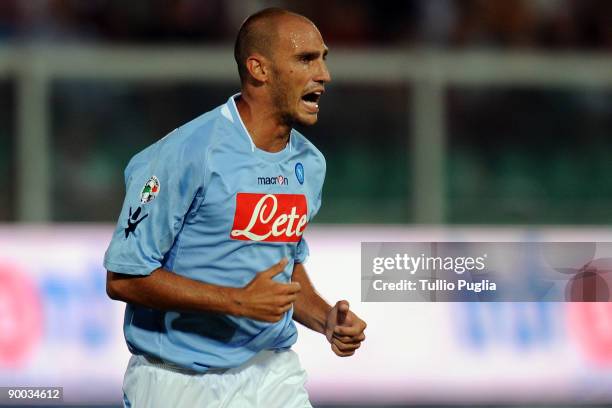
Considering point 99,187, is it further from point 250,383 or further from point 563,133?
point 250,383

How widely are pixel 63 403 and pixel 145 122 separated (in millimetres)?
2527

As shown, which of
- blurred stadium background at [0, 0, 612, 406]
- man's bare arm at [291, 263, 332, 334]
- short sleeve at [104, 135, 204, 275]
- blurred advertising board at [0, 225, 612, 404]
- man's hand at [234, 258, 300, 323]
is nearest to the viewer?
man's hand at [234, 258, 300, 323]

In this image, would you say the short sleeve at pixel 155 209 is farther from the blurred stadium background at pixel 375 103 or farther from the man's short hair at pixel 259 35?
the blurred stadium background at pixel 375 103

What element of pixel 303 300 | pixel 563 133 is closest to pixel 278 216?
pixel 303 300

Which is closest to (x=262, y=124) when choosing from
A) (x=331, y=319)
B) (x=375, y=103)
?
(x=331, y=319)

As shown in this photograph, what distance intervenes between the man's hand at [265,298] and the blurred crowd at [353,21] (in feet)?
18.9

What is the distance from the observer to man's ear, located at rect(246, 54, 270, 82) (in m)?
3.58

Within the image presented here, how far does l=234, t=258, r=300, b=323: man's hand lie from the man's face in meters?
0.59

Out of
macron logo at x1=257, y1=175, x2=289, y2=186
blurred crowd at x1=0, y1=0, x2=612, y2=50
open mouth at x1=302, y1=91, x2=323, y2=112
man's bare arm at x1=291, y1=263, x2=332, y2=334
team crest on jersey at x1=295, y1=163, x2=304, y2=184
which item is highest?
blurred crowd at x1=0, y1=0, x2=612, y2=50

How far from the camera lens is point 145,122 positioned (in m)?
8.69

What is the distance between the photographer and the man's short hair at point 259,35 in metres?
3.57

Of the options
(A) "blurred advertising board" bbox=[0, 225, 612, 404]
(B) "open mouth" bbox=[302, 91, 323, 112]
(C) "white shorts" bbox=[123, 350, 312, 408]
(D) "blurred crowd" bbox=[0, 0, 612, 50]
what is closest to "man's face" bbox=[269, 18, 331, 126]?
(B) "open mouth" bbox=[302, 91, 323, 112]

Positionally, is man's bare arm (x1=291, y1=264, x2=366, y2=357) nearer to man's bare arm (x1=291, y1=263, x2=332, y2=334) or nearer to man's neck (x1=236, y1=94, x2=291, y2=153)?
man's bare arm (x1=291, y1=263, x2=332, y2=334)

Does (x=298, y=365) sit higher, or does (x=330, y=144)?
(x=330, y=144)
